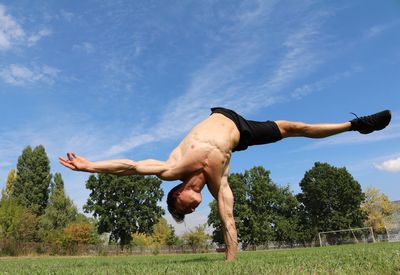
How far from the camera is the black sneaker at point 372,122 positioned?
6.86m

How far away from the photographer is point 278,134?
673 centimetres

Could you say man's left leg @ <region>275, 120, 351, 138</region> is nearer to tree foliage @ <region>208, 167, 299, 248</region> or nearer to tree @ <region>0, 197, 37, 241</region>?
tree @ <region>0, 197, 37, 241</region>

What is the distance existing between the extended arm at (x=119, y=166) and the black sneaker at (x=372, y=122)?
3623 millimetres

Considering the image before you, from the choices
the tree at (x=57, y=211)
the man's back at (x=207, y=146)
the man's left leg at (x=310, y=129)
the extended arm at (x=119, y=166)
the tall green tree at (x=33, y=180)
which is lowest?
the extended arm at (x=119, y=166)

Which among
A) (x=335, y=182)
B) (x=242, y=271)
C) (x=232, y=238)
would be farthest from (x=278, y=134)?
(x=335, y=182)

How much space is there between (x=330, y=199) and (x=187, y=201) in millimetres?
77197

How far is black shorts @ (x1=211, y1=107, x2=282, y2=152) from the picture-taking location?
6.56m

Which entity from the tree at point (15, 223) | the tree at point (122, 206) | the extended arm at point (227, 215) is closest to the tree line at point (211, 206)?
the tree at point (122, 206)

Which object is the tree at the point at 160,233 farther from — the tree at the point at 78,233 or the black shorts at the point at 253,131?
the black shorts at the point at 253,131

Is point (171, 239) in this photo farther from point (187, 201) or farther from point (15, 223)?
point (187, 201)

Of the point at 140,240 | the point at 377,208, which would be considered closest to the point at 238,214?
the point at 140,240

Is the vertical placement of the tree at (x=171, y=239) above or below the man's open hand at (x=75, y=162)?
below

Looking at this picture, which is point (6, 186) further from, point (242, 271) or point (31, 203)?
point (242, 271)

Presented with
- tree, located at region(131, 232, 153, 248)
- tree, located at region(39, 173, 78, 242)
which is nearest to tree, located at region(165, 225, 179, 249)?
tree, located at region(131, 232, 153, 248)
